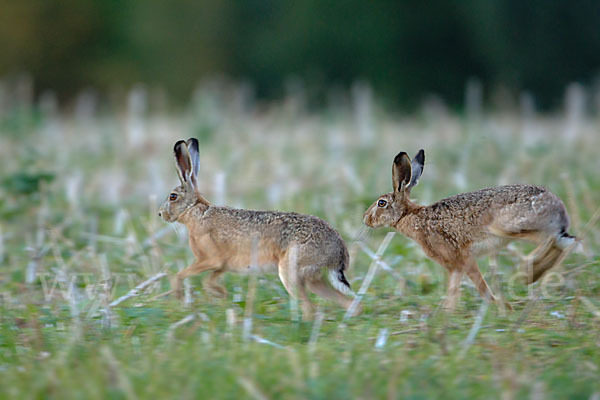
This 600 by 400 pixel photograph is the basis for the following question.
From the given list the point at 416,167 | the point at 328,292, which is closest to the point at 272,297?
the point at 328,292

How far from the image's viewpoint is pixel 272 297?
5.77 m

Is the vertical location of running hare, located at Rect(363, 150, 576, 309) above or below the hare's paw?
Result: above

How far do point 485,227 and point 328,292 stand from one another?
3.64 feet

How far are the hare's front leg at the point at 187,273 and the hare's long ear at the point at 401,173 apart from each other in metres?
1.39

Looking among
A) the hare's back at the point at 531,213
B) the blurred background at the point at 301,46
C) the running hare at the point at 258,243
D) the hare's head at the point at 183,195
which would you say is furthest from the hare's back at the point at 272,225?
the blurred background at the point at 301,46

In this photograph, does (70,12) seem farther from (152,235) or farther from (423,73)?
(152,235)

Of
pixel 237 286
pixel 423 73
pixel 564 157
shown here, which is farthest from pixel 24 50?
pixel 237 286

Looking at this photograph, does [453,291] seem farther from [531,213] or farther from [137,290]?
[137,290]

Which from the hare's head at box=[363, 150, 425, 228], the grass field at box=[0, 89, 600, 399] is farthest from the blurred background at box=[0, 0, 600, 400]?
the hare's head at box=[363, 150, 425, 228]

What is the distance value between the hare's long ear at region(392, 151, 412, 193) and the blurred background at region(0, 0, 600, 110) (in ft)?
66.1

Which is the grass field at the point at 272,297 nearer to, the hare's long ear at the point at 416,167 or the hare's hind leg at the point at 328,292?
the hare's hind leg at the point at 328,292

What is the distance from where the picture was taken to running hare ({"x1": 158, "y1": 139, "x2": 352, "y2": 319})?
5.29 m

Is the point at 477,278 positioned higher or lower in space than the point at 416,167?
A: lower

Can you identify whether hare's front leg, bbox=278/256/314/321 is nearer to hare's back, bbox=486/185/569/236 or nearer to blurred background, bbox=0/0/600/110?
hare's back, bbox=486/185/569/236
